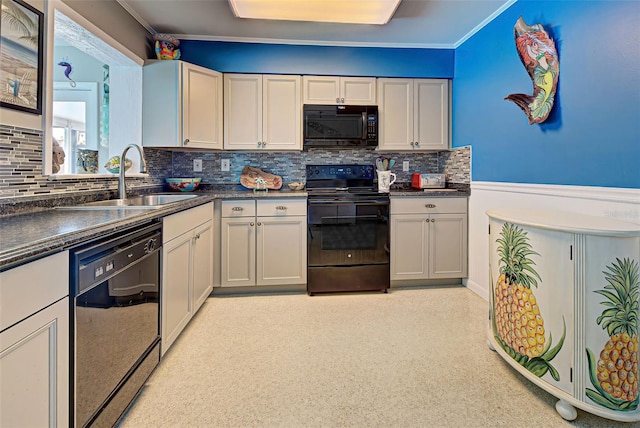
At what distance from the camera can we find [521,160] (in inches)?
97.3

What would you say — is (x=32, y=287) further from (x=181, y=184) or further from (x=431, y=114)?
(x=431, y=114)

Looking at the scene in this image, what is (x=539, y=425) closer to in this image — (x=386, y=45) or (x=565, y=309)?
(x=565, y=309)

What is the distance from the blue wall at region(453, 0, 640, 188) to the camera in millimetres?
1699

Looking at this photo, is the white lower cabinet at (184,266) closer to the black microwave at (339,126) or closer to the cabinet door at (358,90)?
the black microwave at (339,126)

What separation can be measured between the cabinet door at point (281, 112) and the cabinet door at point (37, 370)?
8.17 ft

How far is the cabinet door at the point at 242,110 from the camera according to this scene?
3.24m

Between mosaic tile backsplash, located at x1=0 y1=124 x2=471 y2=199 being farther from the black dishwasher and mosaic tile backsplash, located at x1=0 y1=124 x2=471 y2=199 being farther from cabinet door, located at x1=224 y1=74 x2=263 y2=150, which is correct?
the black dishwasher

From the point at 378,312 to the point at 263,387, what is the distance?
4.10ft

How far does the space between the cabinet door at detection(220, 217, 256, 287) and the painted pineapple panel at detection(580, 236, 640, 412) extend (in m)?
2.39

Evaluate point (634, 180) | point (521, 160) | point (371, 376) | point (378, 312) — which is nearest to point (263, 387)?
point (371, 376)

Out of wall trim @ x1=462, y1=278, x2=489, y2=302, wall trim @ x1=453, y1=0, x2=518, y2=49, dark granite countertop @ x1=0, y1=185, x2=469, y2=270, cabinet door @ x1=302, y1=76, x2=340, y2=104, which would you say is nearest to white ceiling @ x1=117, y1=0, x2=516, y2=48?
wall trim @ x1=453, y1=0, x2=518, y2=49

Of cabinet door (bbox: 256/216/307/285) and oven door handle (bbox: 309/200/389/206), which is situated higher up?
oven door handle (bbox: 309/200/389/206)

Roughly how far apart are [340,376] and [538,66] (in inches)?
90.2

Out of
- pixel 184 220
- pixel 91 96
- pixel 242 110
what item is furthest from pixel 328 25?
pixel 91 96
